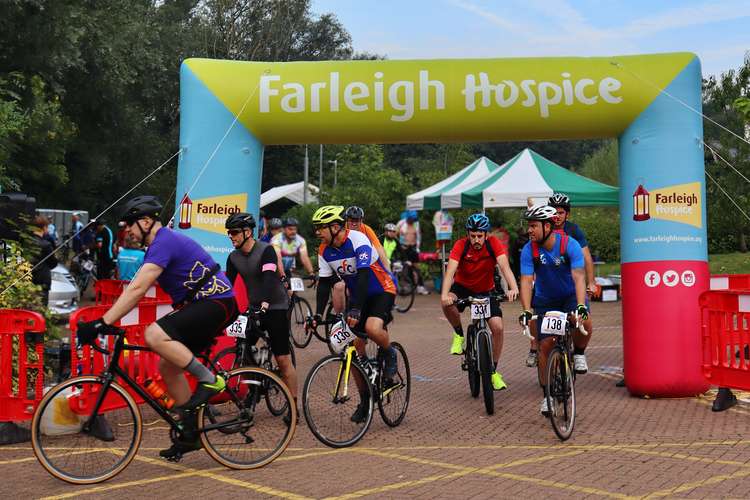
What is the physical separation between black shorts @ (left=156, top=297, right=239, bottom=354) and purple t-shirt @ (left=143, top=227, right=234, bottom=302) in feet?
0.22

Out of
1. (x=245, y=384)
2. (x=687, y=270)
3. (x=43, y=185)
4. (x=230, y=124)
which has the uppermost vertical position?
(x=43, y=185)

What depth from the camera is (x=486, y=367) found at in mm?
9086

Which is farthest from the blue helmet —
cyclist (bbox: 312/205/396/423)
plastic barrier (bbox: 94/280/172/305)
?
plastic barrier (bbox: 94/280/172/305)

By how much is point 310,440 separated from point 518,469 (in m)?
1.89

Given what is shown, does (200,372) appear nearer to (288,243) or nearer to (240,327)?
(240,327)

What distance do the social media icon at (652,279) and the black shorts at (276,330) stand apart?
373 centimetres

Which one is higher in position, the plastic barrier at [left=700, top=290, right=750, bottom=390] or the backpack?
the backpack

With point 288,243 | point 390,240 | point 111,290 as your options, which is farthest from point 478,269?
point 390,240

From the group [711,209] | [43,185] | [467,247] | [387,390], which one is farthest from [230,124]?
[43,185]

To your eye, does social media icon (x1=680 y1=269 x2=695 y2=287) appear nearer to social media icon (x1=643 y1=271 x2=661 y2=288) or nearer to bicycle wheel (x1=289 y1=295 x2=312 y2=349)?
social media icon (x1=643 y1=271 x2=661 y2=288)

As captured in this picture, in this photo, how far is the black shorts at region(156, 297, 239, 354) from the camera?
22.5ft

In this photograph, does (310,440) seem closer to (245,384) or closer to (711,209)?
(245,384)

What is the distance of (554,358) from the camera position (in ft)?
26.4

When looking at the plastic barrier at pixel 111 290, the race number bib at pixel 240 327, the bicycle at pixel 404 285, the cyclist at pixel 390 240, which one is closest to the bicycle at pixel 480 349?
the race number bib at pixel 240 327
